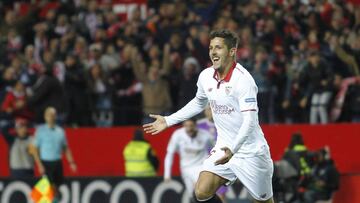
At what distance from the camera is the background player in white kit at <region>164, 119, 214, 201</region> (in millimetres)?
16547

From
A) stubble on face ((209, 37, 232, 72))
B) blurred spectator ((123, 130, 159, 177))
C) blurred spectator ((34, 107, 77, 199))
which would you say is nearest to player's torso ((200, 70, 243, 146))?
stubble on face ((209, 37, 232, 72))

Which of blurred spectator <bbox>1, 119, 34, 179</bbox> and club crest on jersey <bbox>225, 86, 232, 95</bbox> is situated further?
blurred spectator <bbox>1, 119, 34, 179</bbox>

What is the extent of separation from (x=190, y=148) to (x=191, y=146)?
33mm

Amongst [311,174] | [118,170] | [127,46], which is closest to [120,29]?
[127,46]

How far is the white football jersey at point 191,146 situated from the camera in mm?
16672

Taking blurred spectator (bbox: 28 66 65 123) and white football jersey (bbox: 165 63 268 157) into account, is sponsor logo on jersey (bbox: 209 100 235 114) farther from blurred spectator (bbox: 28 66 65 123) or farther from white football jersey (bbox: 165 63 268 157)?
blurred spectator (bbox: 28 66 65 123)

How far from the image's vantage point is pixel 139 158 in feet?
58.9

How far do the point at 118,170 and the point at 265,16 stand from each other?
397cm

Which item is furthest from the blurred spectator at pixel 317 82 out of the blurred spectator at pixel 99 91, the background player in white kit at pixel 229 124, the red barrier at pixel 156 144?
the background player in white kit at pixel 229 124

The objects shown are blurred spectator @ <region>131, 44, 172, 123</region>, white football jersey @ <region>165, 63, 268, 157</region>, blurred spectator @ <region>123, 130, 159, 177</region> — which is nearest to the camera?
white football jersey @ <region>165, 63, 268, 157</region>

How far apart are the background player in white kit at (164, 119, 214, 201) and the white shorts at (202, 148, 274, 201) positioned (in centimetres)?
561

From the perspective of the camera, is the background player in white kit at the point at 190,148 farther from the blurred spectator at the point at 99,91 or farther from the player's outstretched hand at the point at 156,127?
the player's outstretched hand at the point at 156,127

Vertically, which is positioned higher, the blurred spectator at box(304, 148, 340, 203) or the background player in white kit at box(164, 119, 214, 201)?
the background player in white kit at box(164, 119, 214, 201)

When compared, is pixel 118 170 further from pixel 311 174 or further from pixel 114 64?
pixel 311 174
